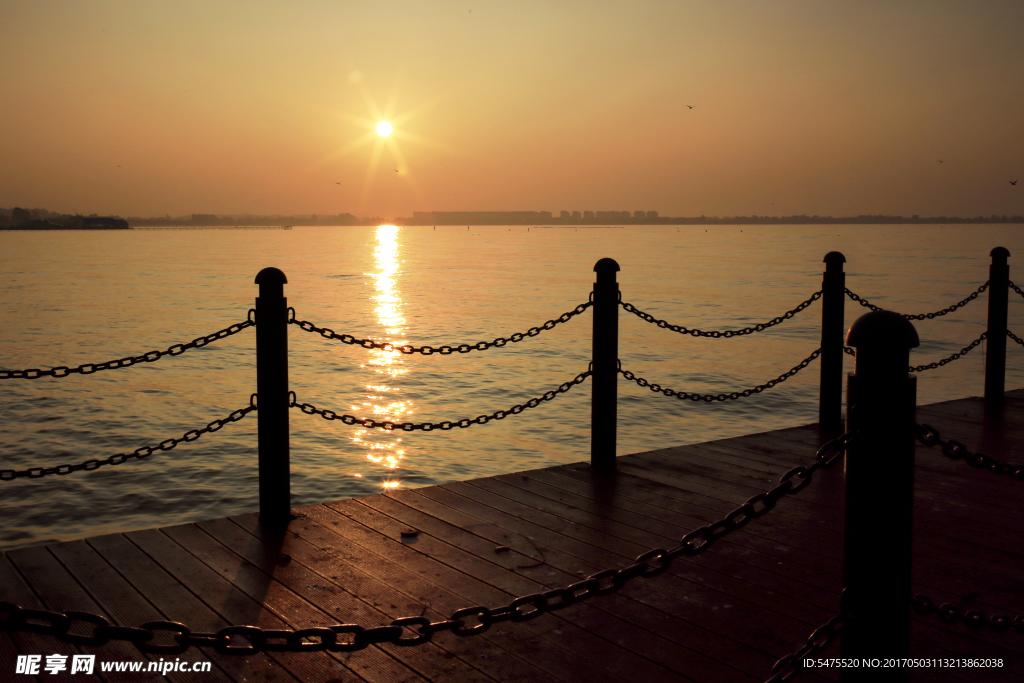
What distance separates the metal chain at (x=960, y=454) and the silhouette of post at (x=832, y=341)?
4.30 metres

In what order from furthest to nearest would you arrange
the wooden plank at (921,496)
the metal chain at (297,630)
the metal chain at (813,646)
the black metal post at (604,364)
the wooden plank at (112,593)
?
the black metal post at (604,364) → the wooden plank at (921,496) → the wooden plank at (112,593) → the metal chain at (813,646) → the metal chain at (297,630)

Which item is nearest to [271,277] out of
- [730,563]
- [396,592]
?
[396,592]

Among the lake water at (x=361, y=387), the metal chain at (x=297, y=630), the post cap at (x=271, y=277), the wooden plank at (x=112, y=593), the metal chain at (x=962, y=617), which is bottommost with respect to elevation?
the lake water at (x=361, y=387)

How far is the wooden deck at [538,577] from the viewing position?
3023 mm

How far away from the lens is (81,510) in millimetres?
8531

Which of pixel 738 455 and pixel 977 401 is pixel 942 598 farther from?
pixel 977 401

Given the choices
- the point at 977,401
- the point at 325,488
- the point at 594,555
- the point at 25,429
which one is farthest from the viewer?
the point at 25,429

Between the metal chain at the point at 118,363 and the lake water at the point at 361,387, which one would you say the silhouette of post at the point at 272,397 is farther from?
the lake water at the point at 361,387

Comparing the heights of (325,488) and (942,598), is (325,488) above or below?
below

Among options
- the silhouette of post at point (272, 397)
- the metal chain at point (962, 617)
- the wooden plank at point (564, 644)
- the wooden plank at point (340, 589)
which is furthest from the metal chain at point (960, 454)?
the silhouette of post at point (272, 397)

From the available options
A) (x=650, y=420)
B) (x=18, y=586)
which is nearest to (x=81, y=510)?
(x=18, y=586)

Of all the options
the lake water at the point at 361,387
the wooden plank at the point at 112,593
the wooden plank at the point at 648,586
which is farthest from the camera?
the lake water at the point at 361,387

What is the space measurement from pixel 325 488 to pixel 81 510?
8.64 ft

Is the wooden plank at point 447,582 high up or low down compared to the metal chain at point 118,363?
down
